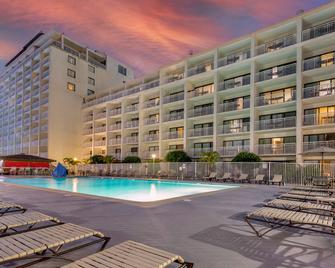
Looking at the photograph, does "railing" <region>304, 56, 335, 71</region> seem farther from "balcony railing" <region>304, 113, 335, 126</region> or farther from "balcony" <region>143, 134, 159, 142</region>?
"balcony" <region>143, 134, 159, 142</region>

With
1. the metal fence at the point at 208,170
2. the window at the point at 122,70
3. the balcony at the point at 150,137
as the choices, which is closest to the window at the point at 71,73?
the window at the point at 122,70

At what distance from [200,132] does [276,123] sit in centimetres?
836

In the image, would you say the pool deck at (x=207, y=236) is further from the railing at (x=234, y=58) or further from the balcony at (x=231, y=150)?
the railing at (x=234, y=58)

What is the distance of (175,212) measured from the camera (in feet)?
23.0

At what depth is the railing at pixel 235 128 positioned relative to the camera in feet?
82.9

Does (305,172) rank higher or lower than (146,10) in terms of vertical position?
lower

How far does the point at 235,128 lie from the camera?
1032 inches

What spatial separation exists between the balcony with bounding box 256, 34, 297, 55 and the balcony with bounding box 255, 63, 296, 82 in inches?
74.5

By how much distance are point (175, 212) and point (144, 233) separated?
2213 millimetres

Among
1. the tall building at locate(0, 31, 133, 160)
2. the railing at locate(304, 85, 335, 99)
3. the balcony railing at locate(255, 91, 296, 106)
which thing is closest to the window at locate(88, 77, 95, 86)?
the tall building at locate(0, 31, 133, 160)

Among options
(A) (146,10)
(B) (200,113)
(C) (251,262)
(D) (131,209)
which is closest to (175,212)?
(D) (131,209)

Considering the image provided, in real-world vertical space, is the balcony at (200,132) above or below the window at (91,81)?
below

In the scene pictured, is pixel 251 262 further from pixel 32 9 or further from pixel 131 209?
pixel 32 9

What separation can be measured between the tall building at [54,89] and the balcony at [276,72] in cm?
3109
